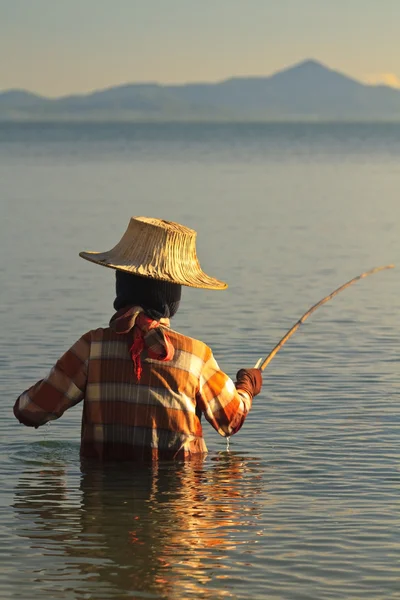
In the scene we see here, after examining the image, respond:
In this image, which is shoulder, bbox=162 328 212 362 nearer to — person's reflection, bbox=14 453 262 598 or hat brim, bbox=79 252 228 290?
hat brim, bbox=79 252 228 290

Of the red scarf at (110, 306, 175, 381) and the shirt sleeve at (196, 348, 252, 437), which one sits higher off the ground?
the red scarf at (110, 306, 175, 381)

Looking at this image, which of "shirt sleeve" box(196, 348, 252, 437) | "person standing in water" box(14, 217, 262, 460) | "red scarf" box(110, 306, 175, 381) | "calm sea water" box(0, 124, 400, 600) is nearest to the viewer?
"calm sea water" box(0, 124, 400, 600)

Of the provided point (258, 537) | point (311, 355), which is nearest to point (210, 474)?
point (258, 537)

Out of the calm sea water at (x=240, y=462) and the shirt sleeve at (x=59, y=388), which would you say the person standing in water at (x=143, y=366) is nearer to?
the shirt sleeve at (x=59, y=388)

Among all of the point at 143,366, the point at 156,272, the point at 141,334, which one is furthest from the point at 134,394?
the point at 156,272

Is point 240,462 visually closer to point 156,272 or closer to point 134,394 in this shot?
point 134,394

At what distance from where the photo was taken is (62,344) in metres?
12.6

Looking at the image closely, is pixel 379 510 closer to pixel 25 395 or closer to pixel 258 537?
pixel 258 537

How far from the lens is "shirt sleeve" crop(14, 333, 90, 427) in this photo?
6863mm

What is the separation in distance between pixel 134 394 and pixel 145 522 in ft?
2.04

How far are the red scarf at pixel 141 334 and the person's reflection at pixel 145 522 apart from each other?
2.10ft

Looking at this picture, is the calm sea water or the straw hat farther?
the straw hat

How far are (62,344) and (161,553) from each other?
246 inches

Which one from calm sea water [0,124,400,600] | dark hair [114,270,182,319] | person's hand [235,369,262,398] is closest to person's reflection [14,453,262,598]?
calm sea water [0,124,400,600]
